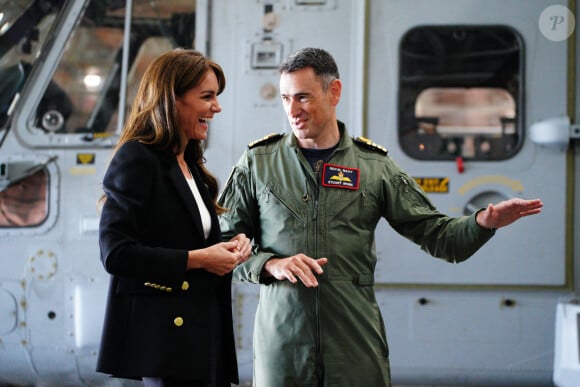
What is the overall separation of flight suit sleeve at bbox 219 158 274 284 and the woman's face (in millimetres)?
392

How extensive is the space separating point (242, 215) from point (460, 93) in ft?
6.15

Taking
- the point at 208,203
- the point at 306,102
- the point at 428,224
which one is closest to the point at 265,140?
the point at 306,102

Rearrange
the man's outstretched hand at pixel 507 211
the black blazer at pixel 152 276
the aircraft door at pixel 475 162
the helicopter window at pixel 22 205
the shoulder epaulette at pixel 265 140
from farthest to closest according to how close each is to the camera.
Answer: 1. the helicopter window at pixel 22 205
2. the aircraft door at pixel 475 162
3. the shoulder epaulette at pixel 265 140
4. the man's outstretched hand at pixel 507 211
5. the black blazer at pixel 152 276

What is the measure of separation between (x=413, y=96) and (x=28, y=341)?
2.54 m

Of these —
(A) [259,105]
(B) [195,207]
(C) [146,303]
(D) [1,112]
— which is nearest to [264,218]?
(B) [195,207]

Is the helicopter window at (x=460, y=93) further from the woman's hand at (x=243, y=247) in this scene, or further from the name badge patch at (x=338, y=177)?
the woman's hand at (x=243, y=247)

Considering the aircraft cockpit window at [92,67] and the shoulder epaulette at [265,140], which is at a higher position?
the aircraft cockpit window at [92,67]

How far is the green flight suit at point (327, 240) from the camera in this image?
8.00 ft

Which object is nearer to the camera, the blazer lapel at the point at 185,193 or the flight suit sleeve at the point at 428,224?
the blazer lapel at the point at 185,193

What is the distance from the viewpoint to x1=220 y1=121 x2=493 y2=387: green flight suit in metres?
2.44

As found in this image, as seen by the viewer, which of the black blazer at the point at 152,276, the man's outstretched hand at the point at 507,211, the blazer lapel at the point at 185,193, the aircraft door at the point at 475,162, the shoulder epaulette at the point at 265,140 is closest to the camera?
the black blazer at the point at 152,276

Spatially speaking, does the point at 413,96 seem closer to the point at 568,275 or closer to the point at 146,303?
the point at 568,275

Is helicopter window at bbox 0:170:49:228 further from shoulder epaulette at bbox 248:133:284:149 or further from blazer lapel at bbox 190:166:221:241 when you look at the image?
blazer lapel at bbox 190:166:221:241

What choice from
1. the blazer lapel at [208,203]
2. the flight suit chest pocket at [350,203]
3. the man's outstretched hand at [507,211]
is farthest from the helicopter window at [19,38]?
the man's outstretched hand at [507,211]
